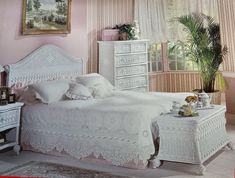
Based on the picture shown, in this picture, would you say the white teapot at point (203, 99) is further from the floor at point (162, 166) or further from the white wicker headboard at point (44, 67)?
the white wicker headboard at point (44, 67)

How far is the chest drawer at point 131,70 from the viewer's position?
22.1ft

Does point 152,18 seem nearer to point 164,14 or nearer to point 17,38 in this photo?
point 164,14

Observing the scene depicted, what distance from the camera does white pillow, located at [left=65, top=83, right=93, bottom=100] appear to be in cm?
525

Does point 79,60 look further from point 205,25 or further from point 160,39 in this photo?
point 205,25

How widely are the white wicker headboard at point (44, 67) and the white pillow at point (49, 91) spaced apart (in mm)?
277

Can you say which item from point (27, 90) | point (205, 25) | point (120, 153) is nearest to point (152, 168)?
point (120, 153)

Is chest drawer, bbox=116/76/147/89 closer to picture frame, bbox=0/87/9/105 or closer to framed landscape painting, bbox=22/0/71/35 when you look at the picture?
framed landscape painting, bbox=22/0/71/35

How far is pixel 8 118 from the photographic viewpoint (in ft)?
15.5

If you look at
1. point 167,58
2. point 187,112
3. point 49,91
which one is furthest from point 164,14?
point 187,112

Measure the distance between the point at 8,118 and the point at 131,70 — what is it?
2906 millimetres

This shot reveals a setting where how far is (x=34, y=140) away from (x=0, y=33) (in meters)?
1.58

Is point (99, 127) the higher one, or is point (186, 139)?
point (99, 127)

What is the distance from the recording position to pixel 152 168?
4215mm

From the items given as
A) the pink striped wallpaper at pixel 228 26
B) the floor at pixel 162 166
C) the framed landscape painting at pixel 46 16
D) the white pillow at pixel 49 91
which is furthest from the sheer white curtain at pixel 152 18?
the floor at pixel 162 166
